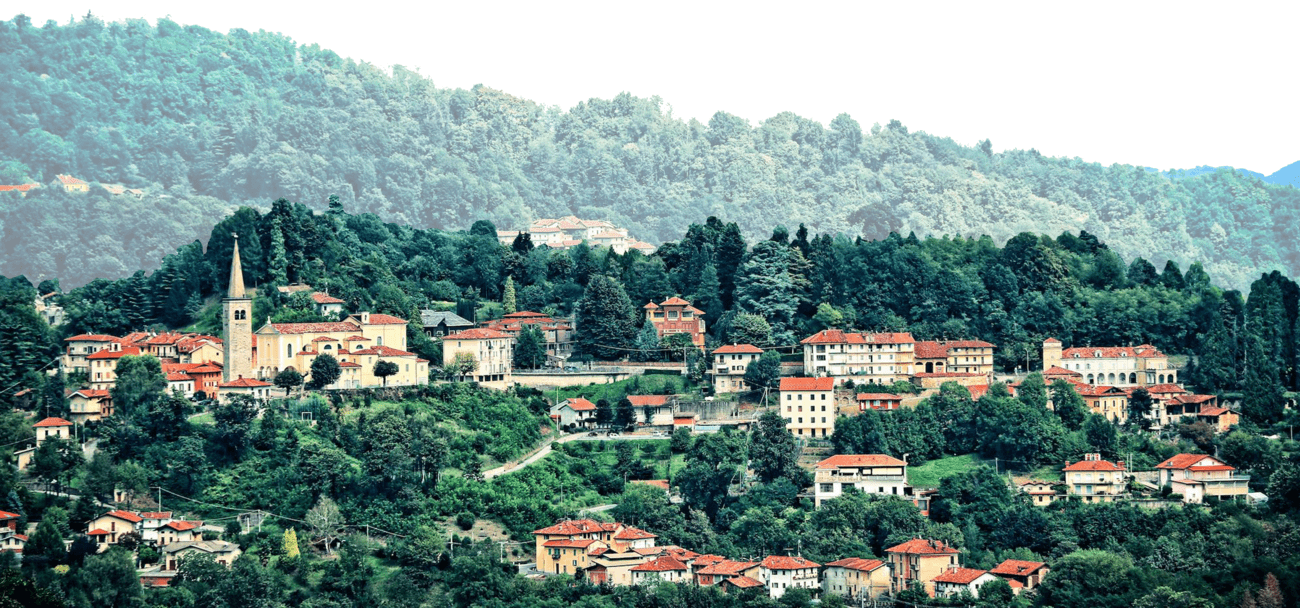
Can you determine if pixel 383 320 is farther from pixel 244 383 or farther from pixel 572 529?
pixel 572 529

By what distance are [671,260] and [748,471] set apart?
1782cm

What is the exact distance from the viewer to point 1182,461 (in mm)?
55781

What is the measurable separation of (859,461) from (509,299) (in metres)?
19.0

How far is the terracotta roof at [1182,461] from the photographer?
55.5 meters

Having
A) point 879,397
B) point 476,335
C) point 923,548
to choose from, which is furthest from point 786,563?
point 476,335

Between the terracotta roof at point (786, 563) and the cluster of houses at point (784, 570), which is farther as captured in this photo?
the terracotta roof at point (786, 563)

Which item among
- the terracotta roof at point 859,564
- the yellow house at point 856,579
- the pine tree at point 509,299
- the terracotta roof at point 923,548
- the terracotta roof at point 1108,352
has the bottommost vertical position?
the yellow house at point 856,579

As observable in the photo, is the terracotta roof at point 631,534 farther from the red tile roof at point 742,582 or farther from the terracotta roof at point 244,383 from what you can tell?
the terracotta roof at point 244,383

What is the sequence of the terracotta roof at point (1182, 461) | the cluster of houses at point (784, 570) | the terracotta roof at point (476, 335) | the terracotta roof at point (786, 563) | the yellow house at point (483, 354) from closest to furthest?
the cluster of houses at point (784, 570)
the terracotta roof at point (786, 563)
the terracotta roof at point (1182, 461)
the yellow house at point (483, 354)
the terracotta roof at point (476, 335)

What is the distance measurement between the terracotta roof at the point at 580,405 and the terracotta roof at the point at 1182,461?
17.1 metres

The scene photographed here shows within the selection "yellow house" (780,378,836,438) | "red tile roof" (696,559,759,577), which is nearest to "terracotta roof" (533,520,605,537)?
"red tile roof" (696,559,759,577)

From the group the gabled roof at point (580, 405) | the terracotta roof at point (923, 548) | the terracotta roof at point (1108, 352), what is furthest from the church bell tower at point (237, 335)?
the terracotta roof at point (1108, 352)

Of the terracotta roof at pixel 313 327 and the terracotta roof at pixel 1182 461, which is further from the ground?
the terracotta roof at pixel 313 327

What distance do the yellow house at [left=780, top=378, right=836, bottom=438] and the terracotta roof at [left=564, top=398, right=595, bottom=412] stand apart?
243 inches
